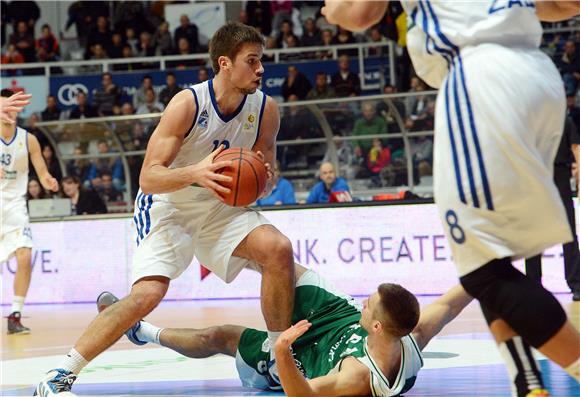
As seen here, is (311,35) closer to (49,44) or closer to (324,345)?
(49,44)

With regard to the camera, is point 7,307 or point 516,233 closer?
point 516,233

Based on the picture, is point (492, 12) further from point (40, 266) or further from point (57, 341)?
point (40, 266)

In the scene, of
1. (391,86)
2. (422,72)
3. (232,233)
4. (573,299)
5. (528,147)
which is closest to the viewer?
(528,147)

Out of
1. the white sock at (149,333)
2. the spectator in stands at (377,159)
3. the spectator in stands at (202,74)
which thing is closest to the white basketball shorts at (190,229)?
the white sock at (149,333)

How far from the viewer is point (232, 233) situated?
5.66m

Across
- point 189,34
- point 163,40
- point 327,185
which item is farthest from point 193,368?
point 163,40

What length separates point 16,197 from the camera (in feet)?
33.0

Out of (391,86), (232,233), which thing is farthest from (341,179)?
(232,233)

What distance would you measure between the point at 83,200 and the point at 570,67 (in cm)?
702

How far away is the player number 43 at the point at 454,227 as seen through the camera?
3344 mm

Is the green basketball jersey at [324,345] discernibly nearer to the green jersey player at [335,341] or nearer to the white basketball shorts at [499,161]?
the green jersey player at [335,341]

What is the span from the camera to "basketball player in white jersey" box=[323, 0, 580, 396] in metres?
3.28

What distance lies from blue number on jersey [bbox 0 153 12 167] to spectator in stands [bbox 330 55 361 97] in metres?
6.00

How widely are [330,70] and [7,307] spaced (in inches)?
250
